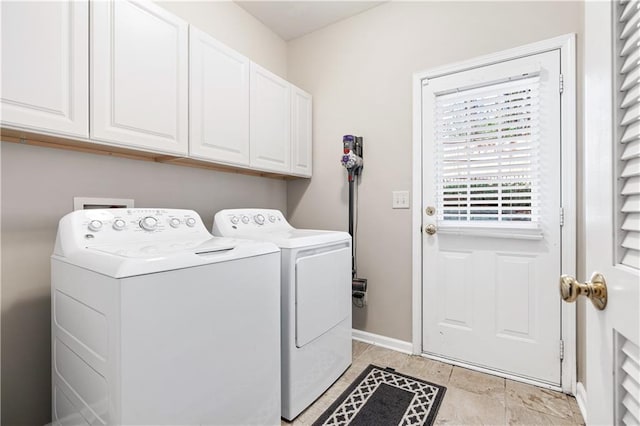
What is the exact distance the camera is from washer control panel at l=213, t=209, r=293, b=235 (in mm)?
1872

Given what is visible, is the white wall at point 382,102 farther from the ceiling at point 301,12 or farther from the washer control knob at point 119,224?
the washer control knob at point 119,224

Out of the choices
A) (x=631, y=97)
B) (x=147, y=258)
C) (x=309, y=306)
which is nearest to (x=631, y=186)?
(x=631, y=97)

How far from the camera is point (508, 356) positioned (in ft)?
6.14

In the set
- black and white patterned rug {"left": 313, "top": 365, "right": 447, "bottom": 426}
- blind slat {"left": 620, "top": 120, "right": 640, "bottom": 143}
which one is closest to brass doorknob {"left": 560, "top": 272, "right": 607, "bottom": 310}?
blind slat {"left": 620, "top": 120, "right": 640, "bottom": 143}

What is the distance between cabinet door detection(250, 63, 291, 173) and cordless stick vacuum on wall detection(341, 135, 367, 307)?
461 millimetres

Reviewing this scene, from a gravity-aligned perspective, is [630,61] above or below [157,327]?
above

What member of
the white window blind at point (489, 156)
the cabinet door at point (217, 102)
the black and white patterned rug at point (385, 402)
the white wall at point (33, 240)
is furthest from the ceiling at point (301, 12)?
the black and white patterned rug at point (385, 402)

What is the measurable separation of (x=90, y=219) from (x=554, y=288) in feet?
7.91

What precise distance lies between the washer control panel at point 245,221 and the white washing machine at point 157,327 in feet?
1.35

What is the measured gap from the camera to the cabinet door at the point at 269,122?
6.83 feet

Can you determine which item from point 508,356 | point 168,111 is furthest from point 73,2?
point 508,356

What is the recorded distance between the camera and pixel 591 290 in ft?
1.93

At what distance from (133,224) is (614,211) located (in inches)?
65.0

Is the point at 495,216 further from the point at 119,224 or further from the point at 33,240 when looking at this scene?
the point at 33,240
